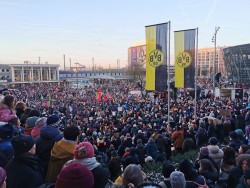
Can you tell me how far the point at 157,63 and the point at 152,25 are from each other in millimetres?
1794

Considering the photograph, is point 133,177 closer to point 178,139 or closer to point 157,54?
point 178,139

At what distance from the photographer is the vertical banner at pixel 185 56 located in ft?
45.0

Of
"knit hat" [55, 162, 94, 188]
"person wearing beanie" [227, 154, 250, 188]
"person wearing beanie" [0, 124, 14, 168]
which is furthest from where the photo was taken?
"person wearing beanie" [227, 154, 250, 188]

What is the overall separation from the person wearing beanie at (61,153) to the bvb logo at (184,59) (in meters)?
11.0

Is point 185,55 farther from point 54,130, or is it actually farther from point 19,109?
point 54,130

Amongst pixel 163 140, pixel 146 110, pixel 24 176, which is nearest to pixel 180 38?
pixel 163 140

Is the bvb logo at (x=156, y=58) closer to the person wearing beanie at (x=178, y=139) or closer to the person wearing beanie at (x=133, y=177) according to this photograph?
the person wearing beanie at (x=178, y=139)

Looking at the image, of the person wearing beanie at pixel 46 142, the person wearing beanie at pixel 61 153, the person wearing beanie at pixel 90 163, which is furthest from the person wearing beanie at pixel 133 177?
the person wearing beanie at pixel 46 142

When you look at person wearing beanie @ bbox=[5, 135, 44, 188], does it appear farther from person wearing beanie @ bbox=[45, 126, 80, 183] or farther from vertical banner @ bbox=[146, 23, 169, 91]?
vertical banner @ bbox=[146, 23, 169, 91]

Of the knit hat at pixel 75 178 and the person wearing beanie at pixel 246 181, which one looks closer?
the knit hat at pixel 75 178

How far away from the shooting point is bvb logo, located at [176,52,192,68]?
44.8 ft

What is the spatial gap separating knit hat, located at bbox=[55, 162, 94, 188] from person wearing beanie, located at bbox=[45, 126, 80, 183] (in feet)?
3.49

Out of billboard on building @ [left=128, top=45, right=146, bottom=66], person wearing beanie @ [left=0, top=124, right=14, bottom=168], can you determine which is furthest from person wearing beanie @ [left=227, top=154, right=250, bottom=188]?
billboard on building @ [left=128, top=45, right=146, bottom=66]

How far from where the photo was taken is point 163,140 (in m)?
8.73
